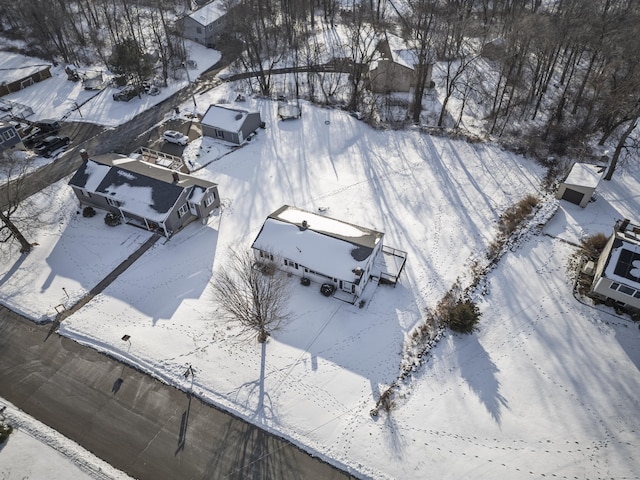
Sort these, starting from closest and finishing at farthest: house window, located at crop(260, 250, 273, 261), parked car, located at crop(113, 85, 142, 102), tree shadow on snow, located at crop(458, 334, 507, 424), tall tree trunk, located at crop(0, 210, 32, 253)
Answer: tree shadow on snow, located at crop(458, 334, 507, 424) < house window, located at crop(260, 250, 273, 261) < tall tree trunk, located at crop(0, 210, 32, 253) < parked car, located at crop(113, 85, 142, 102)

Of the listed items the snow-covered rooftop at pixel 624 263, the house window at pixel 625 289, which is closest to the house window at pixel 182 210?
the snow-covered rooftop at pixel 624 263

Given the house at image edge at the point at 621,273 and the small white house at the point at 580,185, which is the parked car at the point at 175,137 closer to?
the small white house at the point at 580,185

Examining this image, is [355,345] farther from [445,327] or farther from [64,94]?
[64,94]

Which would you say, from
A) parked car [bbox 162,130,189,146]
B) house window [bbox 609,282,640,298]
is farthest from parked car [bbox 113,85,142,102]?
house window [bbox 609,282,640,298]

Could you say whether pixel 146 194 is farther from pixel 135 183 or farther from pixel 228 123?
pixel 228 123

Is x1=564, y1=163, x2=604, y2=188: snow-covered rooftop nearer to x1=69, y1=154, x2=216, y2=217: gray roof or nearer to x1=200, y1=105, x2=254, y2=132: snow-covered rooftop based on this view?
x1=69, y1=154, x2=216, y2=217: gray roof

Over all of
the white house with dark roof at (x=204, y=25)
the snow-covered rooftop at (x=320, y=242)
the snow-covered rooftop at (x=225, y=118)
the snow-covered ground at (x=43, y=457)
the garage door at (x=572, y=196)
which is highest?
the white house with dark roof at (x=204, y=25)

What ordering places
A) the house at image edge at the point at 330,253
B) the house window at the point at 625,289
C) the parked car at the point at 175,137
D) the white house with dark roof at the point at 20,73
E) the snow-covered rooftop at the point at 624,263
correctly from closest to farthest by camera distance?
the snow-covered rooftop at the point at 624,263
the house window at the point at 625,289
the house at image edge at the point at 330,253
the parked car at the point at 175,137
the white house with dark roof at the point at 20,73
